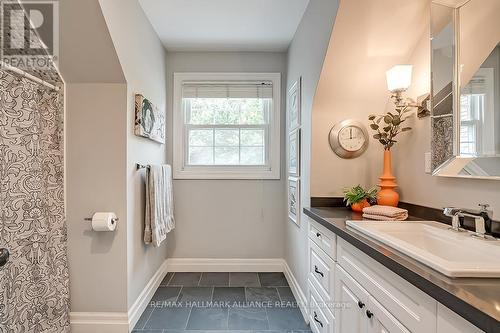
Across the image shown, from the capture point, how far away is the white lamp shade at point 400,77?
1.64m

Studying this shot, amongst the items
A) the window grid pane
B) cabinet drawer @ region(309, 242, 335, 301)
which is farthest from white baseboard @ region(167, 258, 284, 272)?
cabinet drawer @ region(309, 242, 335, 301)

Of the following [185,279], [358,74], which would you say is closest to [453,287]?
[358,74]

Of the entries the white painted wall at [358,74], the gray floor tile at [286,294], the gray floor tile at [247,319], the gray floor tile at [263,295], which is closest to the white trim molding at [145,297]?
the gray floor tile at [247,319]

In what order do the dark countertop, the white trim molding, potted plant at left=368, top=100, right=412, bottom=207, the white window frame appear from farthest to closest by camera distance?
the white window frame < the white trim molding < potted plant at left=368, top=100, right=412, bottom=207 < the dark countertop

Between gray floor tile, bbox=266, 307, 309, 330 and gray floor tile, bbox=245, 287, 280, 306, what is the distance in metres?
0.13

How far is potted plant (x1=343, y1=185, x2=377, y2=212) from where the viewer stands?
184cm

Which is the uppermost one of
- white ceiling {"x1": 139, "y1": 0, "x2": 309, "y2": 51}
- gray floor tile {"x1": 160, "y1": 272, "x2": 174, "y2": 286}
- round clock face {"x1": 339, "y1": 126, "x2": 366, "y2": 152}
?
white ceiling {"x1": 139, "y1": 0, "x2": 309, "y2": 51}

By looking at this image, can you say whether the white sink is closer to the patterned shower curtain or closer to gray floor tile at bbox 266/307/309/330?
gray floor tile at bbox 266/307/309/330

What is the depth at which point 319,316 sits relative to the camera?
5.66ft

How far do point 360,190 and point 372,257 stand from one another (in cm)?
90

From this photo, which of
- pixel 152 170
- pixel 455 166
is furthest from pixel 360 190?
pixel 152 170

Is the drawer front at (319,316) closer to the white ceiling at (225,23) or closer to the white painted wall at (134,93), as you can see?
the white painted wall at (134,93)

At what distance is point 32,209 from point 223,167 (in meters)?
1.77

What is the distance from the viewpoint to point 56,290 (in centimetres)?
184
